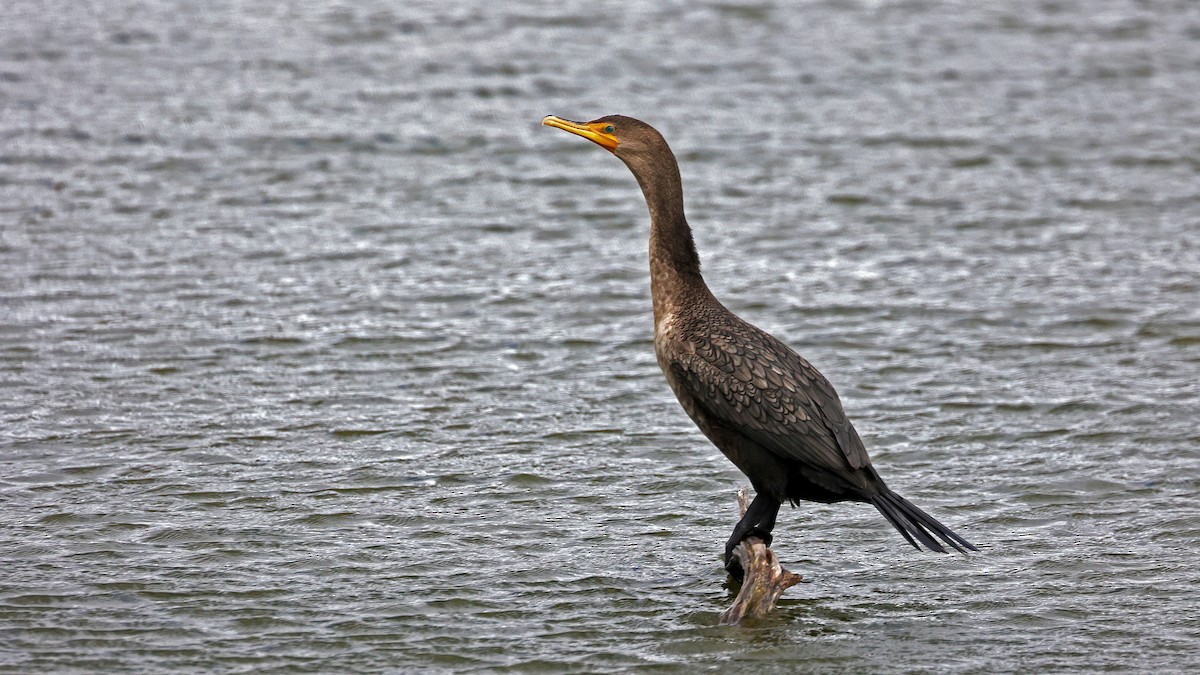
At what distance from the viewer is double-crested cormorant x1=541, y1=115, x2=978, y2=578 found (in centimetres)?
635

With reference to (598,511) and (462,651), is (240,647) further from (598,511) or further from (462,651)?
(598,511)

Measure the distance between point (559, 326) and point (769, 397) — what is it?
3.45 meters

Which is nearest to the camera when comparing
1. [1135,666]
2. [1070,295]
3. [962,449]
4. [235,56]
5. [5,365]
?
[1135,666]

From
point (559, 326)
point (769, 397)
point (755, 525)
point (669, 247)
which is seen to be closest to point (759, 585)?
point (755, 525)

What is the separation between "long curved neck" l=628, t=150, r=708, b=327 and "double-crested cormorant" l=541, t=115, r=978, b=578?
0.01 metres

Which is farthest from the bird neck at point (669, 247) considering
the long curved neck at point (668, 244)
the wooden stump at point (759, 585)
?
the wooden stump at point (759, 585)

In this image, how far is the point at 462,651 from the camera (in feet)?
19.7

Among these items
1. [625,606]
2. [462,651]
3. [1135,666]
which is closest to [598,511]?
[625,606]

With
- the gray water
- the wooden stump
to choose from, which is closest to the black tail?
the gray water

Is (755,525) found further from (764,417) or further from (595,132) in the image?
(595,132)

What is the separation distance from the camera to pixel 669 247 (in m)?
7.13

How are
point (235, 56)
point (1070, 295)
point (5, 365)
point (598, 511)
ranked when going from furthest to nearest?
point (235, 56)
point (1070, 295)
point (5, 365)
point (598, 511)

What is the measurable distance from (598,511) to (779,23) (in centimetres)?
1018

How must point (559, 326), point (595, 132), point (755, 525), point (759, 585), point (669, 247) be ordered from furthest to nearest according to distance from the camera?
1. point (559, 326)
2. point (595, 132)
3. point (669, 247)
4. point (755, 525)
5. point (759, 585)
